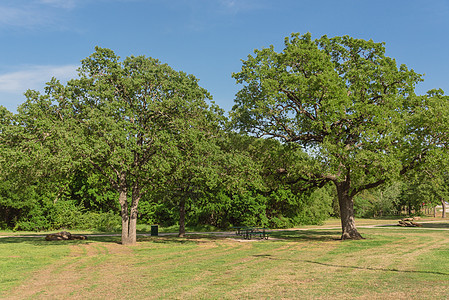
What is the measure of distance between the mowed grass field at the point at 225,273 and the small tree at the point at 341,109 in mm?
5369

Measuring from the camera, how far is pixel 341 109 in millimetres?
21750

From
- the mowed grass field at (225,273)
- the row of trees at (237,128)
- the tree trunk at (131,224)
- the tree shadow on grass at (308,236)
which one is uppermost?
the row of trees at (237,128)

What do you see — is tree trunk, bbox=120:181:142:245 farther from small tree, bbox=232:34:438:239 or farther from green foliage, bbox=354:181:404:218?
green foliage, bbox=354:181:404:218

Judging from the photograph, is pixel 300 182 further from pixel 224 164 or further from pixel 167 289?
pixel 167 289

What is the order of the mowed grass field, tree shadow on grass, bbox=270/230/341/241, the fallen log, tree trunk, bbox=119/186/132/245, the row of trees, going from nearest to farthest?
1. the mowed grass field
2. the row of trees
3. tree trunk, bbox=119/186/132/245
4. the fallen log
5. tree shadow on grass, bbox=270/230/341/241

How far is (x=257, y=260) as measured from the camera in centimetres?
1570

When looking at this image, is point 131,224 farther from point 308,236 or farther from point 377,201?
point 377,201

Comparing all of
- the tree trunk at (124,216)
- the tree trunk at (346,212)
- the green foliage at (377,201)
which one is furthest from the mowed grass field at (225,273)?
the green foliage at (377,201)

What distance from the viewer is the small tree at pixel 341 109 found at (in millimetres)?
21609

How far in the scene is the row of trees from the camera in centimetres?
2062

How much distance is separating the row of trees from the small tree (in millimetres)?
78

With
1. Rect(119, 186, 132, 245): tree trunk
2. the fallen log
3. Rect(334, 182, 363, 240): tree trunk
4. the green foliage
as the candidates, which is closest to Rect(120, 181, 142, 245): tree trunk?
Rect(119, 186, 132, 245): tree trunk

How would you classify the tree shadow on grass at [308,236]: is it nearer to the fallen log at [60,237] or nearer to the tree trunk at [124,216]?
the tree trunk at [124,216]

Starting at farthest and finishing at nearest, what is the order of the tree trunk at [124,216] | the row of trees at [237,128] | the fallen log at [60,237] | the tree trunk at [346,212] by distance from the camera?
the tree trunk at [346,212], the fallen log at [60,237], the tree trunk at [124,216], the row of trees at [237,128]
